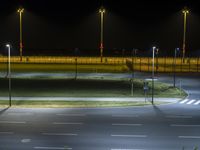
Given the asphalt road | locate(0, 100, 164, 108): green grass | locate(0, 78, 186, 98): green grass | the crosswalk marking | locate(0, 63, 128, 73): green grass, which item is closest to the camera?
the asphalt road

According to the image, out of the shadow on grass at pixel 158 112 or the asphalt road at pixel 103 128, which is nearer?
the asphalt road at pixel 103 128

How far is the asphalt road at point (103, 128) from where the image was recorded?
2786cm

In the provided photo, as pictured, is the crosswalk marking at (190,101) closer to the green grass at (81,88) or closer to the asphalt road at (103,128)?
the asphalt road at (103,128)

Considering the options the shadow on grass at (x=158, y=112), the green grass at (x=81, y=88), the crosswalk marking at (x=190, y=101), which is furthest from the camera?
the green grass at (x=81, y=88)

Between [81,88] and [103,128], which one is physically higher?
[81,88]

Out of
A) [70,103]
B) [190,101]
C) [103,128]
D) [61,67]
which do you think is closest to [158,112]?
[190,101]

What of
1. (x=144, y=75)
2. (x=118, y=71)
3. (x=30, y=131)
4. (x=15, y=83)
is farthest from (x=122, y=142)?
(x=118, y=71)

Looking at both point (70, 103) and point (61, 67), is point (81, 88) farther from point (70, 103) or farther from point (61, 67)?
point (61, 67)

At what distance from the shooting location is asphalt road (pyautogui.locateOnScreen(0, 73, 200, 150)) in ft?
91.4

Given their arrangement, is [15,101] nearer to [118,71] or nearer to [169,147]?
[169,147]

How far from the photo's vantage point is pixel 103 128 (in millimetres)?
32344

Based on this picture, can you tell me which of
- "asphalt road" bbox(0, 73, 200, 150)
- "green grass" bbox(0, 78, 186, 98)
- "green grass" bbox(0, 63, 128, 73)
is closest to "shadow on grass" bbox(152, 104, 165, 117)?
"asphalt road" bbox(0, 73, 200, 150)

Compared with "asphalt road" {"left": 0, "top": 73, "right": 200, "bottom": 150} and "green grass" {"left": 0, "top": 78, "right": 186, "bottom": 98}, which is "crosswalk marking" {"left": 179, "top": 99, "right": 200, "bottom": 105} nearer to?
"asphalt road" {"left": 0, "top": 73, "right": 200, "bottom": 150}

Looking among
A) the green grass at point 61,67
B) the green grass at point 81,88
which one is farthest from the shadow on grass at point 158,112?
the green grass at point 61,67
